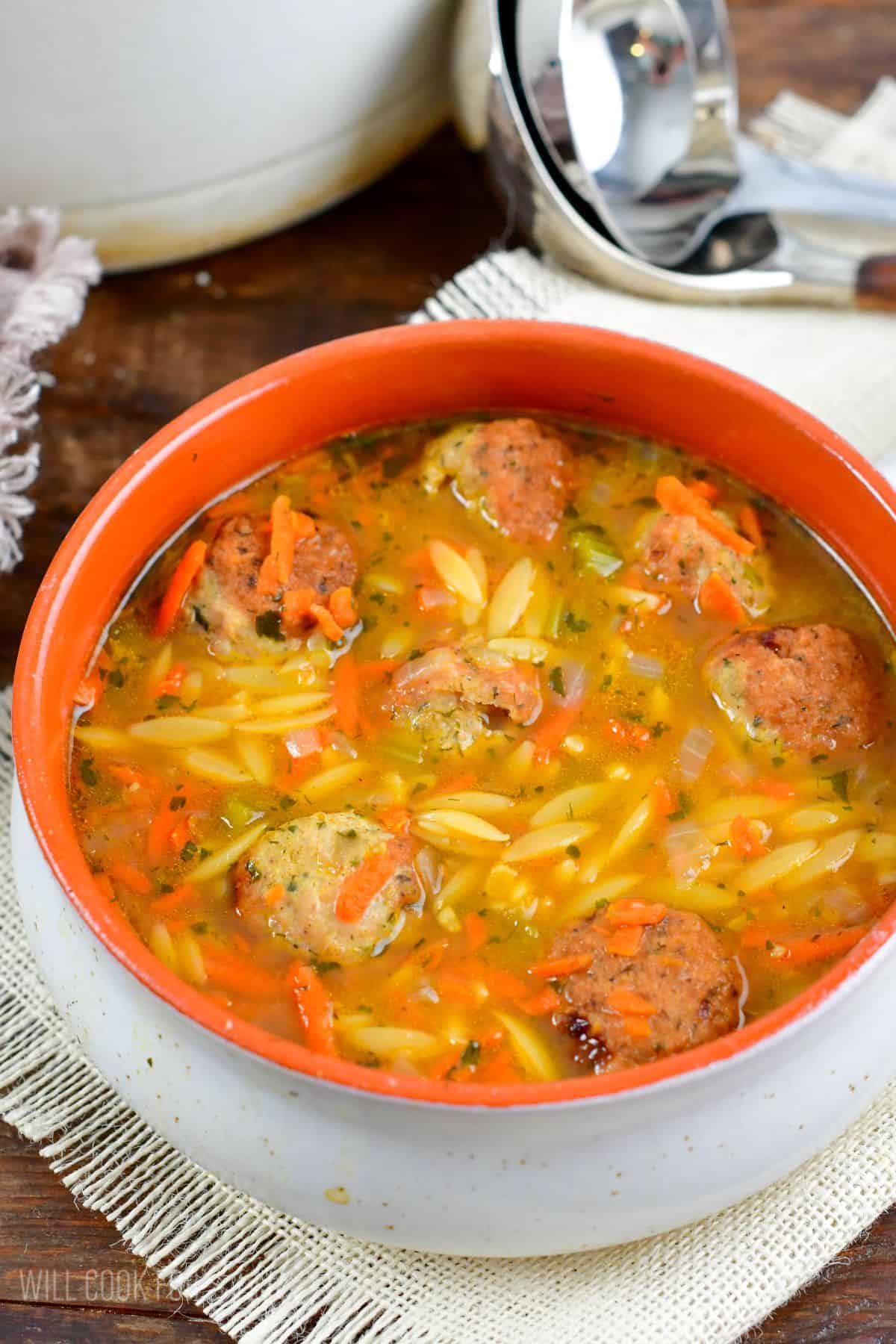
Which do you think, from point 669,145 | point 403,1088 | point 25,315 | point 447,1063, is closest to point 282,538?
point 25,315

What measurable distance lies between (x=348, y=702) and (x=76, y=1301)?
1.16 metres

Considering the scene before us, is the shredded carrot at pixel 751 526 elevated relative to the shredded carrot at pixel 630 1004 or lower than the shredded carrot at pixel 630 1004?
elevated

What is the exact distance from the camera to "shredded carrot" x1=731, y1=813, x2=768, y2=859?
110 inches

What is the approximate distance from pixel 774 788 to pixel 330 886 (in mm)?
829

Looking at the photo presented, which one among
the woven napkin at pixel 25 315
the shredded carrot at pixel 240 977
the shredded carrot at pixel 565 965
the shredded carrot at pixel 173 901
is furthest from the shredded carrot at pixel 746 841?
the woven napkin at pixel 25 315

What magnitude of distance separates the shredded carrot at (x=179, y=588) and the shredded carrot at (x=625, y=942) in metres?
1.07

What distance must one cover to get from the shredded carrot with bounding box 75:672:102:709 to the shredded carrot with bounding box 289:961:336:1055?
0.67 meters

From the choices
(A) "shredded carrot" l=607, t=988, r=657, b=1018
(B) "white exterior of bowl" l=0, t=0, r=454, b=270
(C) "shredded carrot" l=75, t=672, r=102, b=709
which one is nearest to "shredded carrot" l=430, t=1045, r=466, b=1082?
(A) "shredded carrot" l=607, t=988, r=657, b=1018

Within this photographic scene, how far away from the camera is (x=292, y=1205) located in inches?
100.0

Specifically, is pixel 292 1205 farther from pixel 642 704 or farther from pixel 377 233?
pixel 377 233

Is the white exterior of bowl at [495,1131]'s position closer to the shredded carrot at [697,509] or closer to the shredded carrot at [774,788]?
the shredded carrot at [774,788]

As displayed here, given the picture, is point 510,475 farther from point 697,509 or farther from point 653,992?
point 653,992

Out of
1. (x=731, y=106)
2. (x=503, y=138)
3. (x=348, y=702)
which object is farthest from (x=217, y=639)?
(x=731, y=106)

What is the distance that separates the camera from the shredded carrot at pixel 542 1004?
2607 mm
